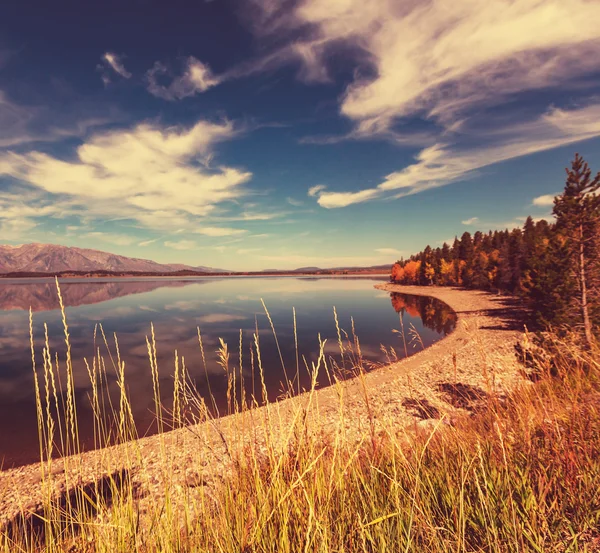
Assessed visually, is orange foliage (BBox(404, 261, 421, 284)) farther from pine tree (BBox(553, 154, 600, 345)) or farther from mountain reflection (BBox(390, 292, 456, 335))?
pine tree (BBox(553, 154, 600, 345))

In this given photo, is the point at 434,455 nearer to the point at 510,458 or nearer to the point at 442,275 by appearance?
the point at 510,458

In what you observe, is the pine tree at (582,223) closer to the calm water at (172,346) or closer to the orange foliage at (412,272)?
the calm water at (172,346)

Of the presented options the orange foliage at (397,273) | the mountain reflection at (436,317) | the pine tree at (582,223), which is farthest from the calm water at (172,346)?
the orange foliage at (397,273)

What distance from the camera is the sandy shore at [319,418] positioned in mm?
2361

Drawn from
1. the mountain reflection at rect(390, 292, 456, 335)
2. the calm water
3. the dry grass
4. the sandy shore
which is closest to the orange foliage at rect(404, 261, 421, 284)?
the mountain reflection at rect(390, 292, 456, 335)

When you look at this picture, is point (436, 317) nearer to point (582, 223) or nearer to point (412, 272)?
point (582, 223)

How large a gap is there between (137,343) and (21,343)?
22.2 metres

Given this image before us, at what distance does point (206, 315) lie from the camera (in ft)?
217

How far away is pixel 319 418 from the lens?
9.16ft

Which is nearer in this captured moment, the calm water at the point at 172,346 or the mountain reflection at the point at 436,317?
the calm water at the point at 172,346

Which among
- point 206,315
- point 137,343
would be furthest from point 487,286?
point 137,343

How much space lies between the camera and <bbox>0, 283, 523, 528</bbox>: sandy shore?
7.75ft

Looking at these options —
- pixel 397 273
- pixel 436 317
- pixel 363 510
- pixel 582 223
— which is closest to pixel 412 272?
pixel 397 273

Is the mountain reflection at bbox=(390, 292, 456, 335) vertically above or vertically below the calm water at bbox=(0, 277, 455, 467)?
below
